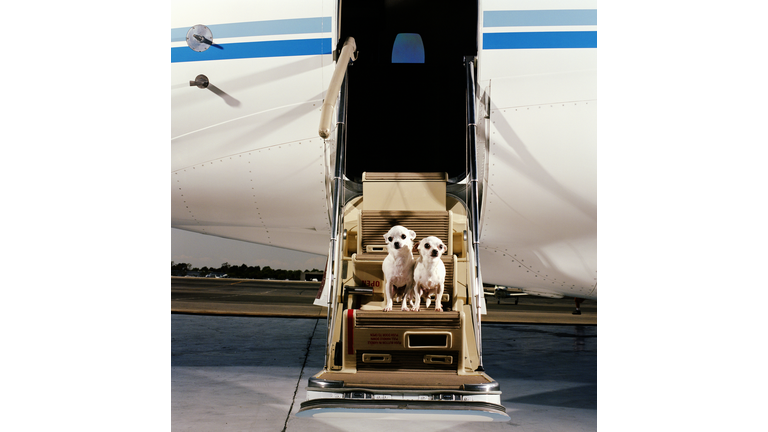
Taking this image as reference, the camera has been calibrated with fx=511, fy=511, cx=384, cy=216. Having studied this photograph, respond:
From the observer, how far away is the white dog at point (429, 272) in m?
2.64

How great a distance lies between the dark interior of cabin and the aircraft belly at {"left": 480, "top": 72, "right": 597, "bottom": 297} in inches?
28.4

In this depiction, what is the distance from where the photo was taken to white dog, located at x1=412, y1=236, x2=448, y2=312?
8.68 feet

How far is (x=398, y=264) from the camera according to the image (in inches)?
108

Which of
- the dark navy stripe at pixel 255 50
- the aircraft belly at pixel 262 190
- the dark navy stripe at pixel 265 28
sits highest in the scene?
the dark navy stripe at pixel 265 28

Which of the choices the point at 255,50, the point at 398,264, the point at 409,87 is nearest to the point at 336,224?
the point at 398,264

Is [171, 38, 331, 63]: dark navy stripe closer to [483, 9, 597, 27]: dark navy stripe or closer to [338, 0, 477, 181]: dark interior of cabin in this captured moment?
[338, 0, 477, 181]: dark interior of cabin

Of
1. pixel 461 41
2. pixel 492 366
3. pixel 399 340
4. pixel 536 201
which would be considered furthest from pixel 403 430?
pixel 461 41

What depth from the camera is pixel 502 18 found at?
323cm

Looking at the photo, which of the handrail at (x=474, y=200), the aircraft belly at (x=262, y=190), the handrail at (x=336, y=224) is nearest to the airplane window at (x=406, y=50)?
the handrail at (x=474, y=200)

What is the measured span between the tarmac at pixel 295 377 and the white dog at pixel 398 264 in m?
0.90

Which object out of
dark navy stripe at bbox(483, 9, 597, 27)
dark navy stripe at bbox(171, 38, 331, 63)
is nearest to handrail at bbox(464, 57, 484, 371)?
dark navy stripe at bbox(483, 9, 597, 27)

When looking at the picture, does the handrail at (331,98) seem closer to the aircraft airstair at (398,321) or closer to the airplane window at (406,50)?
the aircraft airstair at (398,321)

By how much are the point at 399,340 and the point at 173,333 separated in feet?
18.0

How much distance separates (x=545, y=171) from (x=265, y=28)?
2.07 meters
